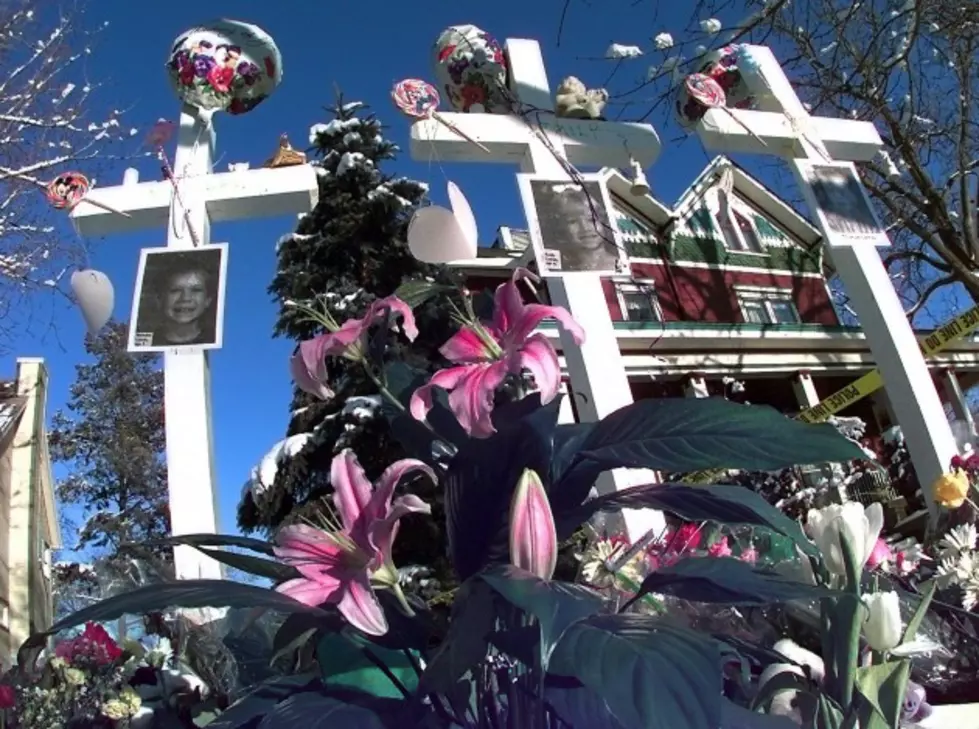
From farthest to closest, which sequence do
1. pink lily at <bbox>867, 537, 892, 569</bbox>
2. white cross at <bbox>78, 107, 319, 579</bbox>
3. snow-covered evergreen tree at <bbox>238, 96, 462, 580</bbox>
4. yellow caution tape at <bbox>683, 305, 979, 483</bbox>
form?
yellow caution tape at <bbox>683, 305, 979, 483</bbox> < snow-covered evergreen tree at <bbox>238, 96, 462, 580</bbox> < white cross at <bbox>78, 107, 319, 579</bbox> < pink lily at <bbox>867, 537, 892, 569</bbox>

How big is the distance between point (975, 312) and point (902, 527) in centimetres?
297

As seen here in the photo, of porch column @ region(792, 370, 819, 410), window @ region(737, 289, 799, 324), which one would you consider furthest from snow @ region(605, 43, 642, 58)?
window @ region(737, 289, 799, 324)

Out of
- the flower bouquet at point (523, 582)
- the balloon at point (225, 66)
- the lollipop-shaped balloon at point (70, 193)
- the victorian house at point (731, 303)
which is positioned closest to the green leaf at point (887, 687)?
the flower bouquet at point (523, 582)

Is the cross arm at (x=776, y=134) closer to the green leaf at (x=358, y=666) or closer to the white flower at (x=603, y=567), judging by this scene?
the white flower at (x=603, y=567)

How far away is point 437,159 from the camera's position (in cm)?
541

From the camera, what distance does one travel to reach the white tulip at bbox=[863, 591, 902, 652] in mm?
1108

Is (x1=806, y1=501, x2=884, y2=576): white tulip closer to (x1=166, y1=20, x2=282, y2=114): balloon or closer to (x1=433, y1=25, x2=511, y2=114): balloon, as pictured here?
(x1=433, y1=25, x2=511, y2=114): balloon

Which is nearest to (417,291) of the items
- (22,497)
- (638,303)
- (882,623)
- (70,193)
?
(882,623)

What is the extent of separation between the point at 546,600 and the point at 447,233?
89 cm

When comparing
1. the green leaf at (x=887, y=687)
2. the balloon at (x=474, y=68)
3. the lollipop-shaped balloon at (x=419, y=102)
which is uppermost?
the balloon at (x=474, y=68)

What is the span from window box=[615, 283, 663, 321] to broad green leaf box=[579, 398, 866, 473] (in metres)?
13.9

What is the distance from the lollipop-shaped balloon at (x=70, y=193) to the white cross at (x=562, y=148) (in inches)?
73.6

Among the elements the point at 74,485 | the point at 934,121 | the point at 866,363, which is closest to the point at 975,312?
the point at 934,121

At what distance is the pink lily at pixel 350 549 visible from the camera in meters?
0.96
